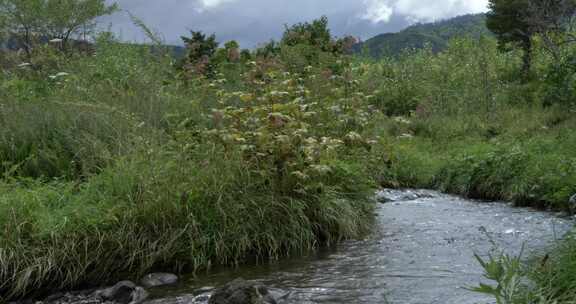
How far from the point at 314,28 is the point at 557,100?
10.8 metres

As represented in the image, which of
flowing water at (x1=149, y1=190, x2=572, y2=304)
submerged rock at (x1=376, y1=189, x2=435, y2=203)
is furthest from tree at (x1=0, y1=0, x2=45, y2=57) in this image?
flowing water at (x1=149, y1=190, x2=572, y2=304)

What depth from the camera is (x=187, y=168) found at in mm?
5996

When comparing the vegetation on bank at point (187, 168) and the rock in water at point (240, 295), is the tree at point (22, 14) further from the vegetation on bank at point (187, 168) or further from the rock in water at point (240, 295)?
the rock in water at point (240, 295)

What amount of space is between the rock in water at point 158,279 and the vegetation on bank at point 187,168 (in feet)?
0.47

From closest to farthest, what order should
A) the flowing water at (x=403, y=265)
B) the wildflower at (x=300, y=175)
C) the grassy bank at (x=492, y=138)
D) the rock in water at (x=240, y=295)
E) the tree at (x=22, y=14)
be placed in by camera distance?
the grassy bank at (x=492, y=138)
the rock in water at (x=240, y=295)
the flowing water at (x=403, y=265)
the wildflower at (x=300, y=175)
the tree at (x=22, y=14)

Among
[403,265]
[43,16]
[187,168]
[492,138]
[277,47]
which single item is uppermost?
[43,16]

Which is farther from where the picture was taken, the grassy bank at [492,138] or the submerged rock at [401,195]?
the submerged rock at [401,195]

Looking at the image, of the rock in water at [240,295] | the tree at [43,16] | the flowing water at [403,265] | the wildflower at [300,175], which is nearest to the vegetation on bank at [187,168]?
the wildflower at [300,175]

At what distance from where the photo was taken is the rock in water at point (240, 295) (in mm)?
4172

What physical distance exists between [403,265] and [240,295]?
193 cm

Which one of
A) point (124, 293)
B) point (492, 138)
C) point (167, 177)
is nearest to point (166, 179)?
point (167, 177)

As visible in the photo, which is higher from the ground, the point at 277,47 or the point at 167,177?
the point at 277,47

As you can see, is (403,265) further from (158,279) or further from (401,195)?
(401,195)

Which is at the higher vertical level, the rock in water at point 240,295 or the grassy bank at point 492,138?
the grassy bank at point 492,138
